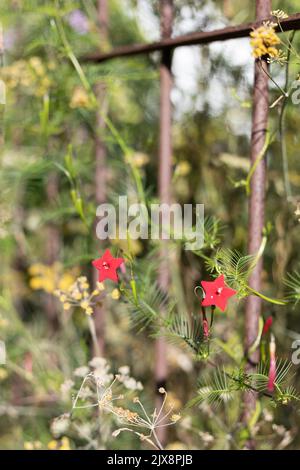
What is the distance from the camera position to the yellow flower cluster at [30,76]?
4.06 ft

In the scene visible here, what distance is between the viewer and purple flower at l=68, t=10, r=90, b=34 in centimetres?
133

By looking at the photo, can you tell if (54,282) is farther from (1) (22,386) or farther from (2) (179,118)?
(2) (179,118)

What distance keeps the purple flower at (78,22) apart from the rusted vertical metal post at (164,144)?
291 millimetres

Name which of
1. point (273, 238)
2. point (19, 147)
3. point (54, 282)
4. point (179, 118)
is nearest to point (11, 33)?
point (19, 147)

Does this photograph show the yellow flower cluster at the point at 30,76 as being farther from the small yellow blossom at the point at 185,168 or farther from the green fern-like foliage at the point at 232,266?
the green fern-like foliage at the point at 232,266

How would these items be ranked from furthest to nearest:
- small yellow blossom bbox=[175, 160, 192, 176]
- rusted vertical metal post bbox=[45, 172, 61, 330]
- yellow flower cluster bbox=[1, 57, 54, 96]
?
rusted vertical metal post bbox=[45, 172, 61, 330] < small yellow blossom bbox=[175, 160, 192, 176] < yellow flower cluster bbox=[1, 57, 54, 96]

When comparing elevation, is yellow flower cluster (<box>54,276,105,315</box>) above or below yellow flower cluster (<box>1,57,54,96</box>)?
below

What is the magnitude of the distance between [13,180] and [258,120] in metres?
0.71

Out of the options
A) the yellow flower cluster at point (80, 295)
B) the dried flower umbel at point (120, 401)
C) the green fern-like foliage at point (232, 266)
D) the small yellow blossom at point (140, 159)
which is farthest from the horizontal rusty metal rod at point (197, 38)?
the dried flower umbel at point (120, 401)

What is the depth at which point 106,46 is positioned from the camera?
4.20 feet

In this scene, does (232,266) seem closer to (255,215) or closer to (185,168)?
(255,215)

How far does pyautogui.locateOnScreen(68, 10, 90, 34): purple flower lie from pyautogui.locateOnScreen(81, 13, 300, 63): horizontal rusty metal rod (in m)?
0.14

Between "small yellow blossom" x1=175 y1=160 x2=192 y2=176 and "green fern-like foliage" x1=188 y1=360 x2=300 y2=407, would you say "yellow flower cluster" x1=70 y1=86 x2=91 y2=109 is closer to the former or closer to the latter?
"small yellow blossom" x1=175 y1=160 x2=192 y2=176

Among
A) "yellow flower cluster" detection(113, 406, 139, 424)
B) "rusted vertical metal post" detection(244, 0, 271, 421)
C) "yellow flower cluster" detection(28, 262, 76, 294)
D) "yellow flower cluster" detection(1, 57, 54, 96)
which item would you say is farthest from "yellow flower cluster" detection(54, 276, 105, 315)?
"yellow flower cluster" detection(1, 57, 54, 96)
